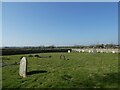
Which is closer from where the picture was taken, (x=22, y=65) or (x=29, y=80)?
(x=29, y=80)

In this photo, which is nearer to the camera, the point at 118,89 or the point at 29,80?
the point at 118,89

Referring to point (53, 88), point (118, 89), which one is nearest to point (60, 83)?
point (53, 88)

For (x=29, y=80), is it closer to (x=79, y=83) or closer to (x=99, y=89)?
(x=79, y=83)

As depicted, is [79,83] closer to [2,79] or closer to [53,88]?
[53,88]

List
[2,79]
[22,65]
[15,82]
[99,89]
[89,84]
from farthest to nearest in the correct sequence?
[22,65], [2,79], [15,82], [89,84], [99,89]

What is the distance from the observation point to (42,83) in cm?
1382

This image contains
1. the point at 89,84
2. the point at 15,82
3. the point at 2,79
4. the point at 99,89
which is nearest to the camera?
the point at 99,89

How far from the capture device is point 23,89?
41.8 feet

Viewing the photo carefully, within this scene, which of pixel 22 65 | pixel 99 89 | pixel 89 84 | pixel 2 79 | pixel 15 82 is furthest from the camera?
pixel 22 65

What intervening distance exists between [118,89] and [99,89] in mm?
1055

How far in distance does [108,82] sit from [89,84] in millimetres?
1382

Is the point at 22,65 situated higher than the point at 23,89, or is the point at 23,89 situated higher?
the point at 22,65

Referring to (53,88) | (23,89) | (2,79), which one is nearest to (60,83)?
(53,88)

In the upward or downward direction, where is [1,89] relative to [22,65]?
downward
